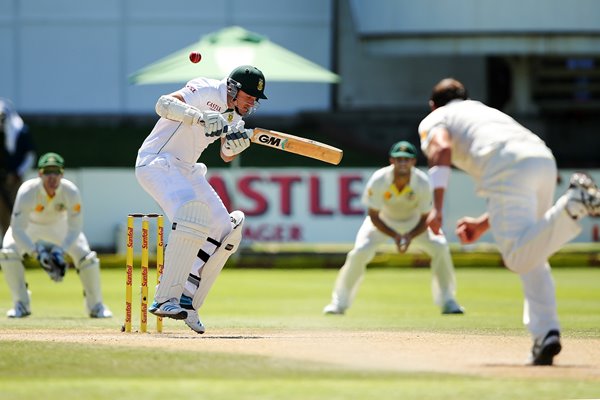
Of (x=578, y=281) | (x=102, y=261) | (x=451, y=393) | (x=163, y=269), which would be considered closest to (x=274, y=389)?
(x=451, y=393)

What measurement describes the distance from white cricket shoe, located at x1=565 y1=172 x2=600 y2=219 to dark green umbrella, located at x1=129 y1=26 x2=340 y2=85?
1084cm

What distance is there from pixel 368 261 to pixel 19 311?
294 cm

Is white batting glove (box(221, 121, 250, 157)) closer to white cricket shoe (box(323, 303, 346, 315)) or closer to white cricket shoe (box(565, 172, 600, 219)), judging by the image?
white cricket shoe (box(565, 172, 600, 219))

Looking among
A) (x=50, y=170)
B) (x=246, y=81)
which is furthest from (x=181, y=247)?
(x=50, y=170)

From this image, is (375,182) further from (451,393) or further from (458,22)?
(458,22)

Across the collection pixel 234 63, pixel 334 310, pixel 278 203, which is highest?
pixel 234 63

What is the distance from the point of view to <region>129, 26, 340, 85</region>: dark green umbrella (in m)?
17.8

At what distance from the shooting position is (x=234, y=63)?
1770cm

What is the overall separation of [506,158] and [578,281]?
9452mm

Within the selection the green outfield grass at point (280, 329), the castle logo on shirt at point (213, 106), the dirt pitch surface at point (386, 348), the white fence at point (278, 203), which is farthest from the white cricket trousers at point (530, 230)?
the white fence at point (278, 203)

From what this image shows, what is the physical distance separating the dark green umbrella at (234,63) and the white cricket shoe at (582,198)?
10841mm

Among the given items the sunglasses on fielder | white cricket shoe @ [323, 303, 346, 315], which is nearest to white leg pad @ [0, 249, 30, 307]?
the sunglasses on fielder

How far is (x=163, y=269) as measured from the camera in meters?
8.72

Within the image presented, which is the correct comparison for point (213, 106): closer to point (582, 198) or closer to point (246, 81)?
point (246, 81)
